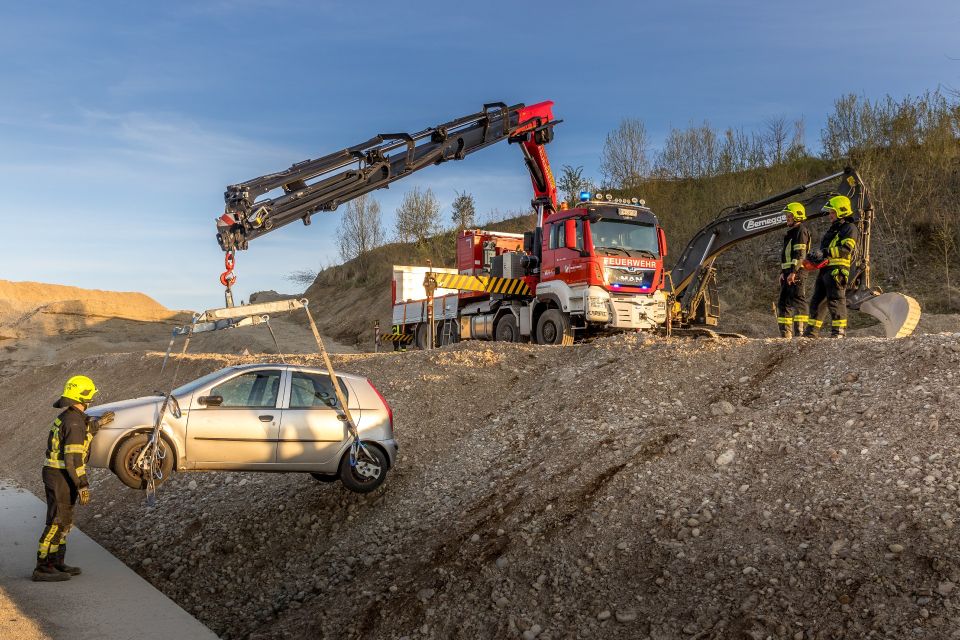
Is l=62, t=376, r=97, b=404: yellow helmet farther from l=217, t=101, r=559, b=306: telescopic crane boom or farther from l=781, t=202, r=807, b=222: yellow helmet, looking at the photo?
l=781, t=202, r=807, b=222: yellow helmet

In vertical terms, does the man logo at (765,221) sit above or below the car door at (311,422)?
above

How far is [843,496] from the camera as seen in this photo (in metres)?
6.83

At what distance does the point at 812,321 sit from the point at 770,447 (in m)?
5.91

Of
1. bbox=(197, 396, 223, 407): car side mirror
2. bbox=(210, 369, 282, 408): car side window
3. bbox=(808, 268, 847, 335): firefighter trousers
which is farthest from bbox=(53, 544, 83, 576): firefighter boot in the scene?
bbox=(808, 268, 847, 335): firefighter trousers

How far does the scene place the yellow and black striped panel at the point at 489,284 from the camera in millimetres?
17469

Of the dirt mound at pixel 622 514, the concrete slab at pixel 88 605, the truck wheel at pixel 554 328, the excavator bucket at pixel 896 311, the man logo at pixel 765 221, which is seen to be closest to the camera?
the dirt mound at pixel 622 514

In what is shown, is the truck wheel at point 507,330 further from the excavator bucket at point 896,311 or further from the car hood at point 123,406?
the car hood at point 123,406

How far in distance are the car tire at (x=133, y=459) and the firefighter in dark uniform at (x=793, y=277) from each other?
9.50 m

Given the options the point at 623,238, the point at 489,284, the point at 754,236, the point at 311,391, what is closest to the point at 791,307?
the point at 754,236

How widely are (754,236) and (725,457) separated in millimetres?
8680

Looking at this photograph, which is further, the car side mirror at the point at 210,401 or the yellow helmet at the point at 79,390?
the car side mirror at the point at 210,401

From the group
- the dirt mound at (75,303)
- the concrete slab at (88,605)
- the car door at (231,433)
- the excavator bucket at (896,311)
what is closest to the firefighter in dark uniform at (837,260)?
the excavator bucket at (896,311)

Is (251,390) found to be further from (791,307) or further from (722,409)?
(791,307)

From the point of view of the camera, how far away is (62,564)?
797 centimetres
